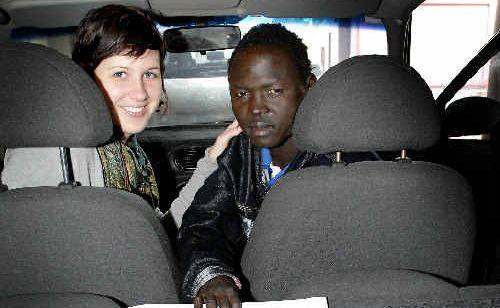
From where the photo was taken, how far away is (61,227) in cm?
114

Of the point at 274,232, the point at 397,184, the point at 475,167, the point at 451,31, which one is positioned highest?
the point at 451,31

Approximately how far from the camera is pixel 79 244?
1.16m

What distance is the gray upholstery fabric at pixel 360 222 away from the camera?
1225 millimetres

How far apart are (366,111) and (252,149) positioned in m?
0.70

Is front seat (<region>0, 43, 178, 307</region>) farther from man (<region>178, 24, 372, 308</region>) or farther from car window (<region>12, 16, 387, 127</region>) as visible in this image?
car window (<region>12, 16, 387, 127</region>)

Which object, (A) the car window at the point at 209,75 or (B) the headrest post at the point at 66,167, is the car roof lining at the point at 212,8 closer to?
(A) the car window at the point at 209,75

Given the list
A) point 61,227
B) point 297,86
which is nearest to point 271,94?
point 297,86

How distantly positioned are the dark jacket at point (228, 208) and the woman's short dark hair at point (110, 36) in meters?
0.55

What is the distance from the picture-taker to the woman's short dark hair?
5.75 feet

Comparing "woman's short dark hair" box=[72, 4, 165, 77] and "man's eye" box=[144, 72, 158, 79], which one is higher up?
"woman's short dark hair" box=[72, 4, 165, 77]

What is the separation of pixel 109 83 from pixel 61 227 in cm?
83

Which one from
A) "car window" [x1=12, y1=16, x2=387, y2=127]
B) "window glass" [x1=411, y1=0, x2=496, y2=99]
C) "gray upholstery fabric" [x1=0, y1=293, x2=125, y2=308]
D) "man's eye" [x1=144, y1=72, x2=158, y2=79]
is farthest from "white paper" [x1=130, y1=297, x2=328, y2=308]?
"window glass" [x1=411, y1=0, x2=496, y2=99]

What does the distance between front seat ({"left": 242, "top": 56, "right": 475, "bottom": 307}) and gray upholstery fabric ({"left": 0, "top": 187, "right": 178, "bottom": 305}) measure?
32 cm

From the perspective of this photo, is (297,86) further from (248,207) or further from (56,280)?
(56,280)
